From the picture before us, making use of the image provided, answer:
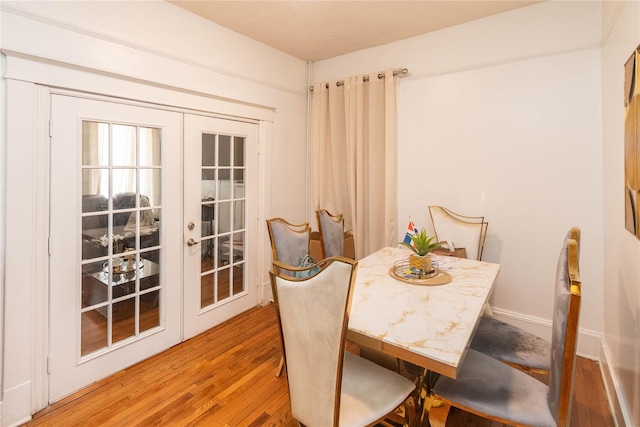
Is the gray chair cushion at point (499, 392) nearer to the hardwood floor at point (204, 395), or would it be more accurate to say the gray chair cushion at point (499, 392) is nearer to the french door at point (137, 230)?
the hardwood floor at point (204, 395)

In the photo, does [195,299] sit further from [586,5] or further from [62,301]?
[586,5]

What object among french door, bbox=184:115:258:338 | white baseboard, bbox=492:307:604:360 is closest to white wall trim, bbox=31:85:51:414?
french door, bbox=184:115:258:338

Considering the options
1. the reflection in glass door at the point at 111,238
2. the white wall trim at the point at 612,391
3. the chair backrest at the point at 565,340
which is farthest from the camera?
the reflection in glass door at the point at 111,238

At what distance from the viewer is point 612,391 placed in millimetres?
2012

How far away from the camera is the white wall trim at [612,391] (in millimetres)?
1741

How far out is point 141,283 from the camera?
2.55m

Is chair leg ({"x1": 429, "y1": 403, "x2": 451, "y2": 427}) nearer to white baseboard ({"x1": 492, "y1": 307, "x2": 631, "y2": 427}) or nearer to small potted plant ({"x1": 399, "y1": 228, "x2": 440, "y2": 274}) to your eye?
small potted plant ({"x1": 399, "y1": 228, "x2": 440, "y2": 274})

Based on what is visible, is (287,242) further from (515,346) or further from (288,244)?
(515,346)

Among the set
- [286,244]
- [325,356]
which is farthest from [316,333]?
[286,244]

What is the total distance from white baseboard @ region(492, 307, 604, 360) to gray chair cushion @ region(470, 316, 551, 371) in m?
1.06

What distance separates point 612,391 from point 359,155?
8.60 ft

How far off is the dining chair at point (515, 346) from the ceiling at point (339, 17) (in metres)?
2.03

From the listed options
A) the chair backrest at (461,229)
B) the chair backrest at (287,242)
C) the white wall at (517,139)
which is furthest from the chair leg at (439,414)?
the white wall at (517,139)

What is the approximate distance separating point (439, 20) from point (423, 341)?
278cm
